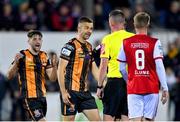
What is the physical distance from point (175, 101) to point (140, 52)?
9.32 meters

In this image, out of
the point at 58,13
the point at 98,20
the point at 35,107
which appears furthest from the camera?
the point at 98,20

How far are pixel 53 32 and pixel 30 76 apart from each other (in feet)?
27.7

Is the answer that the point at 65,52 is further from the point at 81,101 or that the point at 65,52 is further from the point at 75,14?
the point at 75,14

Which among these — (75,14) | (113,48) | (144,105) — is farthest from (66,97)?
(75,14)

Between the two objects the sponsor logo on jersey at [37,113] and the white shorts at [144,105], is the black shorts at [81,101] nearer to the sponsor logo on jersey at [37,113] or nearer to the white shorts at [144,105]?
the sponsor logo on jersey at [37,113]

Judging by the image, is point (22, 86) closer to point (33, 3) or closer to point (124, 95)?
point (124, 95)

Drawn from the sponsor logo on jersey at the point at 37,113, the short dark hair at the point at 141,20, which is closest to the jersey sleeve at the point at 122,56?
the short dark hair at the point at 141,20

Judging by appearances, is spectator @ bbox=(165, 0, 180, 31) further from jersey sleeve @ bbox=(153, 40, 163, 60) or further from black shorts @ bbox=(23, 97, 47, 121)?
jersey sleeve @ bbox=(153, 40, 163, 60)

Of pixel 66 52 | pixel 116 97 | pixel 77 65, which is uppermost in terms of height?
pixel 66 52

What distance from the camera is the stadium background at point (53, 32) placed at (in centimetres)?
2216

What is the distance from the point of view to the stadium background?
872 inches

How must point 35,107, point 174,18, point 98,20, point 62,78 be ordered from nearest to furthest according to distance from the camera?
point 62,78 → point 35,107 → point 98,20 → point 174,18

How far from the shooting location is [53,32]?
23.2 metres

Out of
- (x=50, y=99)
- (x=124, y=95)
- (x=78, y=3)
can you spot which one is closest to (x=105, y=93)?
(x=124, y=95)
